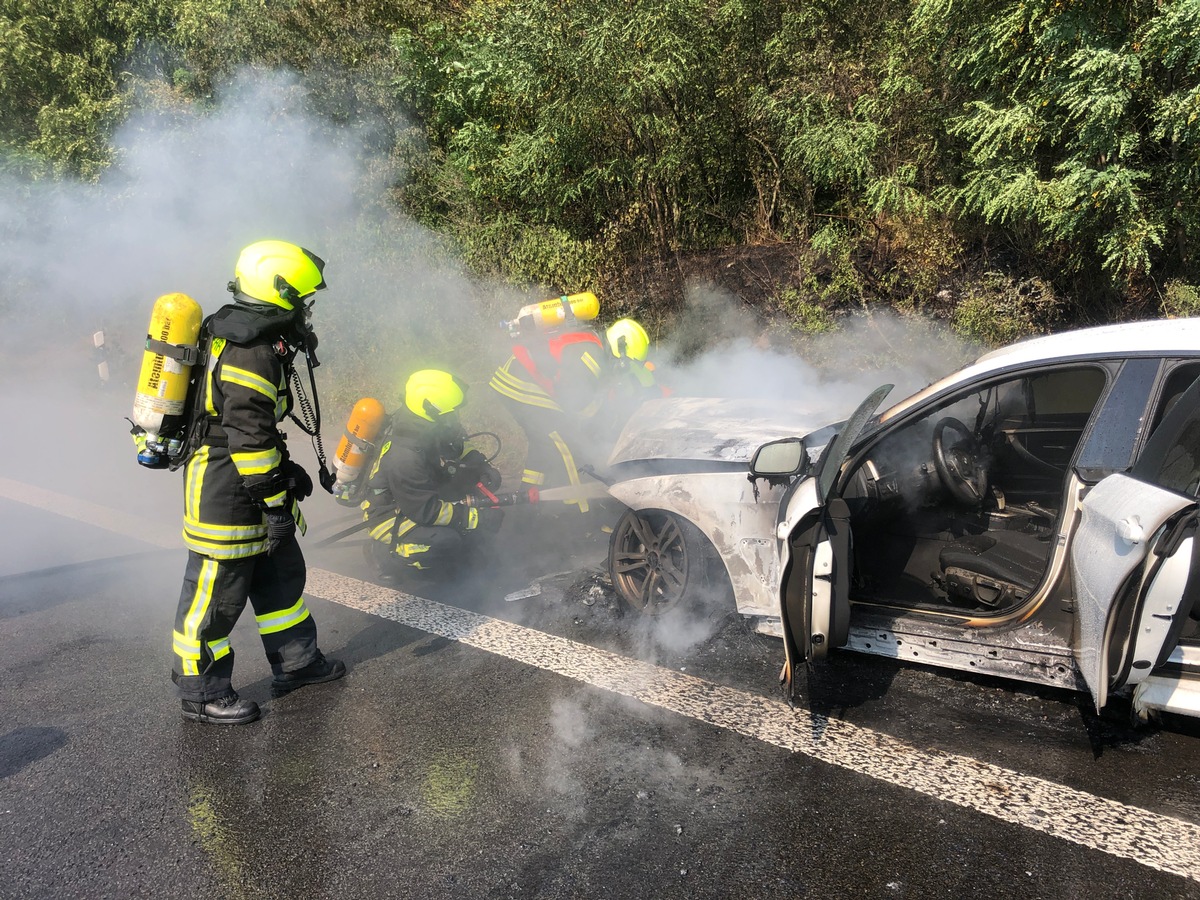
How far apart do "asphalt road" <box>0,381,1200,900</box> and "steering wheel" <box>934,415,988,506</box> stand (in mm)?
781

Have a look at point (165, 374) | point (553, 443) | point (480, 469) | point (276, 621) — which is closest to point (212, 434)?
point (165, 374)

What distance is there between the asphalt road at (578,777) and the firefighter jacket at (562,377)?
1901 millimetres

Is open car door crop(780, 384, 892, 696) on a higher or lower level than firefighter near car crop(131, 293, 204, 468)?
lower

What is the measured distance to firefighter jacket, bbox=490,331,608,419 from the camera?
585 centimetres

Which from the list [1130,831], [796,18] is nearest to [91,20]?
[796,18]

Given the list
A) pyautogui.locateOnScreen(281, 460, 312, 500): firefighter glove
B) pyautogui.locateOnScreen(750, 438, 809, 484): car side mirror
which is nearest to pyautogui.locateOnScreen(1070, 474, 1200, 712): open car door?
pyautogui.locateOnScreen(750, 438, 809, 484): car side mirror

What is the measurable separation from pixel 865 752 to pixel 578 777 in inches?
40.0

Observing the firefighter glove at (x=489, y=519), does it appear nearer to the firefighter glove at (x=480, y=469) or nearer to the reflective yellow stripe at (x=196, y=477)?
the firefighter glove at (x=480, y=469)

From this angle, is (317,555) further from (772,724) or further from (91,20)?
(91,20)

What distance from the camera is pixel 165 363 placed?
3.34 metres

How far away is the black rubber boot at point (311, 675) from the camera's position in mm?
3744

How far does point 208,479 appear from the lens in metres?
3.42

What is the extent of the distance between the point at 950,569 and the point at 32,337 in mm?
16462

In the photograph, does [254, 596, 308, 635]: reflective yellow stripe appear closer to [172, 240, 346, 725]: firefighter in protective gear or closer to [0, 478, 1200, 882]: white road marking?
[172, 240, 346, 725]: firefighter in protective gear
